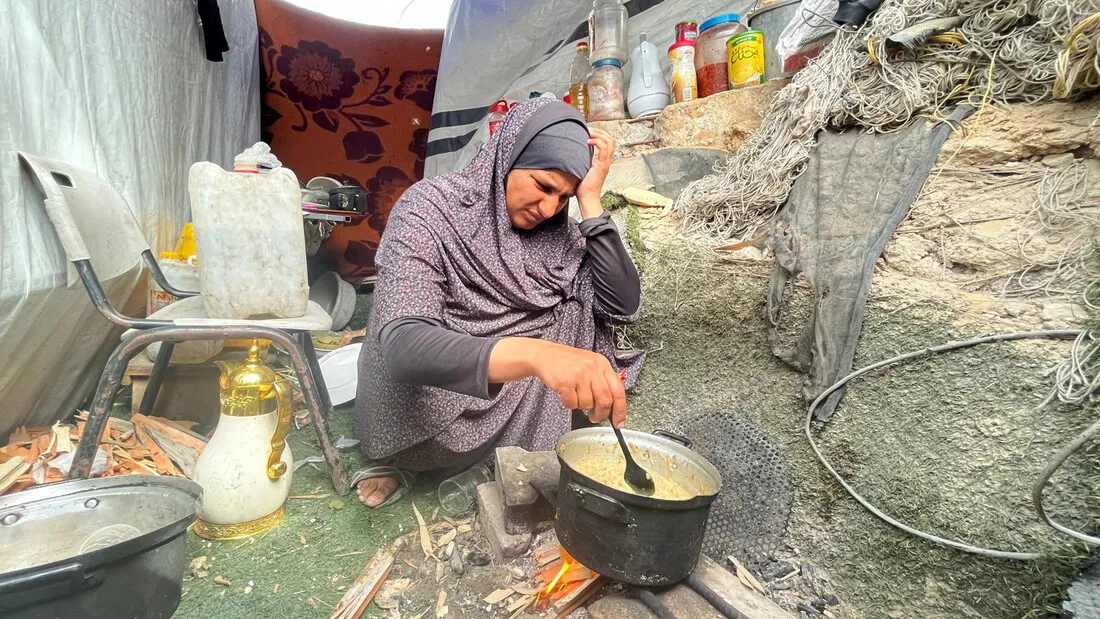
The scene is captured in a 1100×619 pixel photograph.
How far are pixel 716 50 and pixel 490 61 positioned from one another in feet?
6.91

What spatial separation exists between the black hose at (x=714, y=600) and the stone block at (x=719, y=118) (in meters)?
2.01

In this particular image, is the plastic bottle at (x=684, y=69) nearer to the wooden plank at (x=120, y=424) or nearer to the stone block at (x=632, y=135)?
the stone block at (x=632, y=135)

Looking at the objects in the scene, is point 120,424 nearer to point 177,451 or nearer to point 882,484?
point 177,451

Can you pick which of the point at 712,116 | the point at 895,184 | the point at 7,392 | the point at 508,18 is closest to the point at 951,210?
the point at 895,184

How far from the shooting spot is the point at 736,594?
1.22 m

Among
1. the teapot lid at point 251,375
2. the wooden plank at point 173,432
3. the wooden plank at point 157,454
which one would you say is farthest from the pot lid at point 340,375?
the teapot lid at point 251,375

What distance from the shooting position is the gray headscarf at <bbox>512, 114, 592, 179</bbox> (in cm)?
161

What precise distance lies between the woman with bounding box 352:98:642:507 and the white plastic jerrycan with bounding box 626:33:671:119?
1131mm

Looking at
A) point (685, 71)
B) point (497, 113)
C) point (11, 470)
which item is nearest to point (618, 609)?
point (11, 470)

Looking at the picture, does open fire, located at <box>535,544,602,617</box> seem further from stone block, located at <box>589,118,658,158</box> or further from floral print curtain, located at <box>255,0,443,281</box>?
floral print curtain, located at <box>255,0,443,281</box>

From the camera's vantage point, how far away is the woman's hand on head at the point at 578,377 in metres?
1.07

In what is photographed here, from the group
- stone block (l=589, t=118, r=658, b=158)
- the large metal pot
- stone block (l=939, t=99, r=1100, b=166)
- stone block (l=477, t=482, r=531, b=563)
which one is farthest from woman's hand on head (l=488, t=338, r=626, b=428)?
stone block (l=589, t=118, r=658, b=158)

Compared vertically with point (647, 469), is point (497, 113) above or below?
above

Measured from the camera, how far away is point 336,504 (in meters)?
1.73
